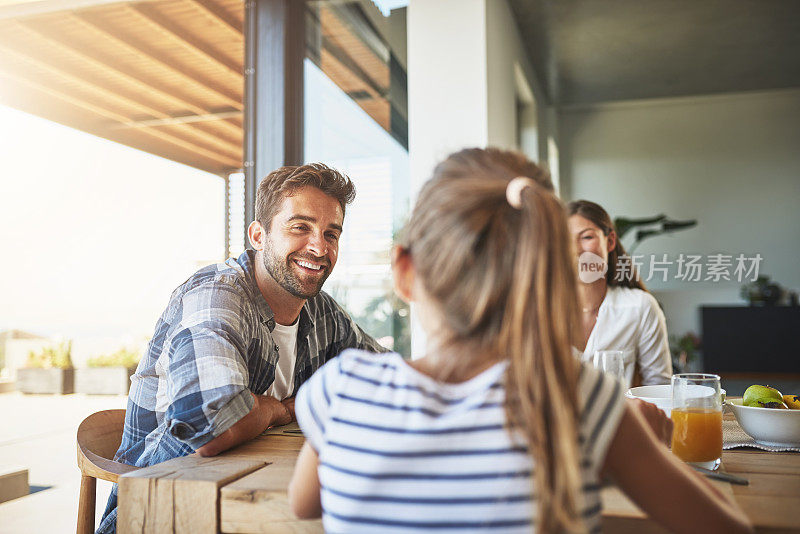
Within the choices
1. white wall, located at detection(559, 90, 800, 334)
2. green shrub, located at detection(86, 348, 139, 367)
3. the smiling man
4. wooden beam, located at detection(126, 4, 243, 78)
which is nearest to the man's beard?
the smiling man

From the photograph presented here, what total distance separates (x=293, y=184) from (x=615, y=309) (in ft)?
3.54

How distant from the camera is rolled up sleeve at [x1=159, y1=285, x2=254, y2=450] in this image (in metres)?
1.12

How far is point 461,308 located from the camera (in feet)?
2.08

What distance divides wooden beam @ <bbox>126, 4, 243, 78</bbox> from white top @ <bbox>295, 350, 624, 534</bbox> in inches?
96.3

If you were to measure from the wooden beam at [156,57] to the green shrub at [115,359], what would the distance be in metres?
1.42

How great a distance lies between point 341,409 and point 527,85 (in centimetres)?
437

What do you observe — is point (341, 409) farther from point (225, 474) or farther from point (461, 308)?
point (225, 474)

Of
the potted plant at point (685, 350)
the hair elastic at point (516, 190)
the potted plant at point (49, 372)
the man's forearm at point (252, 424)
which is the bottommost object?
the potted plant at point (685, 350)

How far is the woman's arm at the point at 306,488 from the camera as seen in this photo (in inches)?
29.3

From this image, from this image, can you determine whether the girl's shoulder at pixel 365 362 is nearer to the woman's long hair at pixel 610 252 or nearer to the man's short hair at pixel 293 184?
the man's short hair at pixel 293 184

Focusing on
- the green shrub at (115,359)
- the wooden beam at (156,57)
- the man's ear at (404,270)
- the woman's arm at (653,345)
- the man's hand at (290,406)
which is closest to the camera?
the man's ear at (404,270)

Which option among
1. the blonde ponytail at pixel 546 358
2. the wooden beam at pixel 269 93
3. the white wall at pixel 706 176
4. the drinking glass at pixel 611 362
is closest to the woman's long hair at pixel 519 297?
the blonde ponytail at pixel 546 358

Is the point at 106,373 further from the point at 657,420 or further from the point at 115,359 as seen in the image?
the point at 657,420

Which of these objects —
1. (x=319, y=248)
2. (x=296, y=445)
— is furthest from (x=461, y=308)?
(x=319, y=248)
